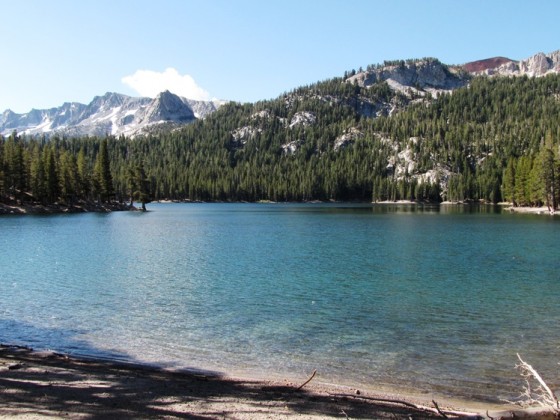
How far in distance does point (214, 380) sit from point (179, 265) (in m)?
28.1

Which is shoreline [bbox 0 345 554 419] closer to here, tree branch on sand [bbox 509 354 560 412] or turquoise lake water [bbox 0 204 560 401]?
tree branch on sand [bbox 509 354 560 412]

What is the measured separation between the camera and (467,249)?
53.7 m

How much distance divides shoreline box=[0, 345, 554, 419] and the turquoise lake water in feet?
5.01

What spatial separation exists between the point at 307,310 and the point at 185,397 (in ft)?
45.5

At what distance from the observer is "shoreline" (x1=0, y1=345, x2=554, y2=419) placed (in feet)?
37.8

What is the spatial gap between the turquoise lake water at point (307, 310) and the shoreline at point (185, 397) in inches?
60.2

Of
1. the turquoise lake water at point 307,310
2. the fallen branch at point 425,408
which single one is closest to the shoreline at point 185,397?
the fallen branch at point 425,408

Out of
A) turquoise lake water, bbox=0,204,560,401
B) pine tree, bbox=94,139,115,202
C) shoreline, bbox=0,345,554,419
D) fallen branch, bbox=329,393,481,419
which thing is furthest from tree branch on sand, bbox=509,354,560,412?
pine tree, bbox=94,139,115,202

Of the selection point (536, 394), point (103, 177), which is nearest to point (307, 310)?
point (536, 394)

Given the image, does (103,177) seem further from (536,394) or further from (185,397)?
(536,394)

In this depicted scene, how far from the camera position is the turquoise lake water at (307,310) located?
17750 mm

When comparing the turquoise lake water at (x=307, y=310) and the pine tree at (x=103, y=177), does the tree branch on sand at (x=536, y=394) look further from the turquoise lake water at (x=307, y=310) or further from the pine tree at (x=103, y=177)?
the pine tree at (x=103, y=177)

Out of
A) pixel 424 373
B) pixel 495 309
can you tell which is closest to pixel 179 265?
pixel 495 309

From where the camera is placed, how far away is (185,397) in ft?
Result: 42.5
